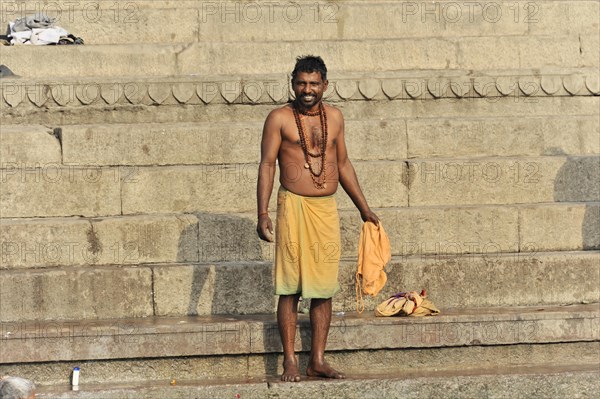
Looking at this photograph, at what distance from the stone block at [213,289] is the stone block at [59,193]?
1078 mm

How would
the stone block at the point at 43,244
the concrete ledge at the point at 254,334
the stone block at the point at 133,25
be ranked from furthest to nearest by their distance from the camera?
the stone block at the point at 133,25 → the stone block at the point at 43,244 → the concrete ledge at the point at 254,334

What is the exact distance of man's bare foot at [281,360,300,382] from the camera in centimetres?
928

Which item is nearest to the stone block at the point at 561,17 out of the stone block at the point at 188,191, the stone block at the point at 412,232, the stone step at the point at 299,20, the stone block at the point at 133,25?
the stone step at the point at 299,20

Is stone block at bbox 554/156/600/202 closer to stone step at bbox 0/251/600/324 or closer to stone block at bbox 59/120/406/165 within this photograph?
stone step at bbox 0/251/600/324

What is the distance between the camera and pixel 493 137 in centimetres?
1191

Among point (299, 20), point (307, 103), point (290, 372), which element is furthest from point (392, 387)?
point (299, 20)

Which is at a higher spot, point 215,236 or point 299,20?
point 299,20

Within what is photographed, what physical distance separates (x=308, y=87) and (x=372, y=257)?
128 cm

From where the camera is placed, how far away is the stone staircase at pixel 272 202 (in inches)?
381

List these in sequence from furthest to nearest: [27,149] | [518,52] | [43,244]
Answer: [518,52] < [27,149] < [43,244]

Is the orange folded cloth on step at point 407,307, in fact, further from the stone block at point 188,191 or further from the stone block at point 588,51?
the stone block at point 588,51

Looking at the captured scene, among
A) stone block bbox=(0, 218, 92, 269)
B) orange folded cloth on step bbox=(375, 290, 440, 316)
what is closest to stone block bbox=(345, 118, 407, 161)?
orange folded cloth on step bbox=(375, 290, 440, 316)

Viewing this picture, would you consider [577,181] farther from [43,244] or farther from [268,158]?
[43,244]

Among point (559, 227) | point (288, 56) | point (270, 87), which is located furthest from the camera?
point (288, 56)
